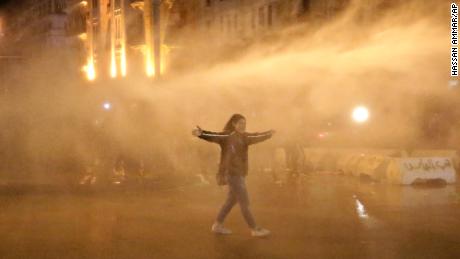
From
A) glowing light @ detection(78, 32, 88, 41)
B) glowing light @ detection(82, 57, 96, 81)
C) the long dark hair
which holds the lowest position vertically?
the long dark hair

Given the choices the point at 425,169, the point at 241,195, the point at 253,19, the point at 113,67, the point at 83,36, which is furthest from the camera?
the point at 83,36

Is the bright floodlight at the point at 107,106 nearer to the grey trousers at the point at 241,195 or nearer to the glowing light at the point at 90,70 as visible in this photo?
the glowing light at the point at 90,70

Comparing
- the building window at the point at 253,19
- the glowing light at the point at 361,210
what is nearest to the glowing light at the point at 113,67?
the building window at the point at 253,19

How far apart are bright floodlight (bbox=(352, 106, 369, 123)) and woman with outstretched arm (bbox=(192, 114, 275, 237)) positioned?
21115mm

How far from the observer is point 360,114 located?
30938 millimetres

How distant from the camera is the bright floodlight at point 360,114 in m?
30.5

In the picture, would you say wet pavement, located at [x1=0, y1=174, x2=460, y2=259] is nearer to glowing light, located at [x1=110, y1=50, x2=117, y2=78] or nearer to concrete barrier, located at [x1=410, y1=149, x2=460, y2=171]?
concrete barrier, located at [x1=410, y1=149, x2=460, y2=171]

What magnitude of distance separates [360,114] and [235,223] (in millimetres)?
20724

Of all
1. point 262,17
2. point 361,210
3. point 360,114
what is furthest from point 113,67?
point 361,210

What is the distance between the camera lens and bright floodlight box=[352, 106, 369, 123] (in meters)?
30.5

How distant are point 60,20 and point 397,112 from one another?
40355mm

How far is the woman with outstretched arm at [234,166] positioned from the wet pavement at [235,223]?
24 cm

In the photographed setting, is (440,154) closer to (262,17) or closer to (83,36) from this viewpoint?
(262,17)

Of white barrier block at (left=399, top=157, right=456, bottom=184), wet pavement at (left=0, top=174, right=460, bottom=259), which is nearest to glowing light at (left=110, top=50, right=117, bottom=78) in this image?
wet pavement at (left=0, top=174, right=460, bottom=259)
